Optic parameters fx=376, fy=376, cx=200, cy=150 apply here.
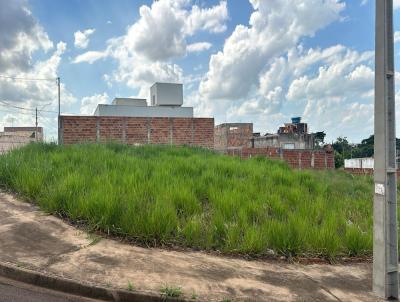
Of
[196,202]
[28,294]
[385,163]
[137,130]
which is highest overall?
[137,130]

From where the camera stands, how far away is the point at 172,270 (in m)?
3.99

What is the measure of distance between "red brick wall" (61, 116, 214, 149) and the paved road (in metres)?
10.6

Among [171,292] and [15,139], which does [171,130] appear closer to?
[171,292]

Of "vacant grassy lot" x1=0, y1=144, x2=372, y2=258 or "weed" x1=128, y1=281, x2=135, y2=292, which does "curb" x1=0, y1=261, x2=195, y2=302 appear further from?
"vacant grassy lot" x1=0, y1=144, x2=372, y2=258

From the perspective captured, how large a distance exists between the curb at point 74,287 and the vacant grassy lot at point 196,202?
1406 millimetres

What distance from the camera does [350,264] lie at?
498cm

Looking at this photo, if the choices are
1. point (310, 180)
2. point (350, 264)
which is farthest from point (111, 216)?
point (310, 180)

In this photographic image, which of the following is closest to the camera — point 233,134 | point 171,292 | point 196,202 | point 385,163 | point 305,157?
point 171,292

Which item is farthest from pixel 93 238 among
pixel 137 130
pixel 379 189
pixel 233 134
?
pixel 233 134

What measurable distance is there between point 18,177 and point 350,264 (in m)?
5.67

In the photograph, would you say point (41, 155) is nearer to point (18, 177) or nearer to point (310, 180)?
point (18, 177)

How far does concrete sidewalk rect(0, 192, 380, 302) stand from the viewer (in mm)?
3631

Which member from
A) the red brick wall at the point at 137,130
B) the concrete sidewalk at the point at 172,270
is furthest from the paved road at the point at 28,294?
the red brick wall at the point at 137,130

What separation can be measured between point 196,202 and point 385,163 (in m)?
2.94
